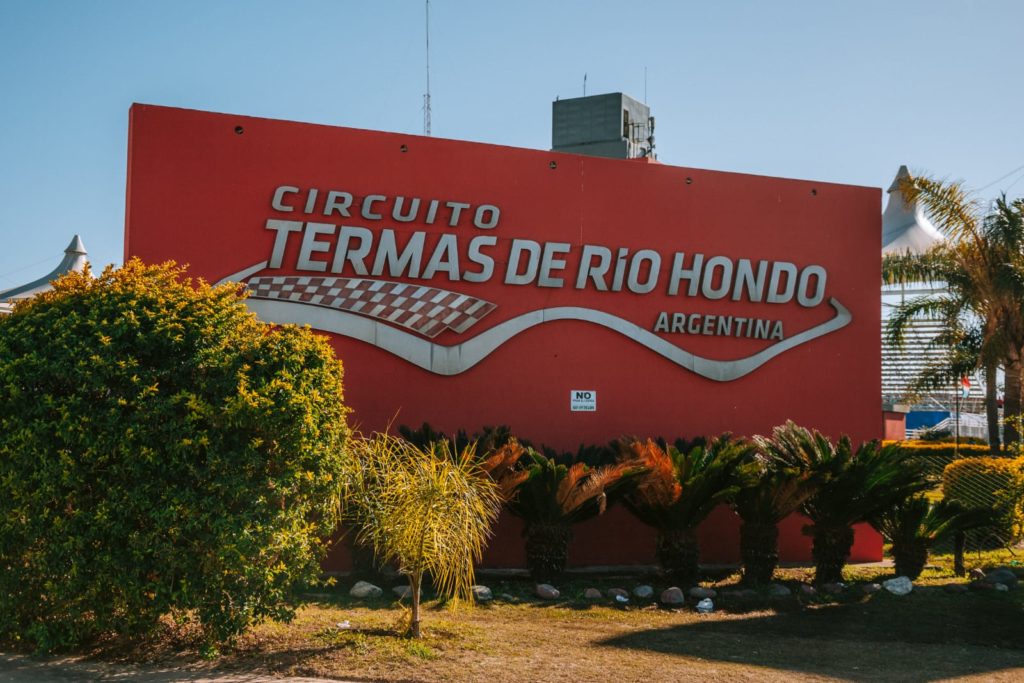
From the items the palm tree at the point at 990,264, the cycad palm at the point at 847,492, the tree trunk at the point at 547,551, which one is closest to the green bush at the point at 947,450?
the palm tree at the point at 990,264

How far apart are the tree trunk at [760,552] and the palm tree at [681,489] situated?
68cm

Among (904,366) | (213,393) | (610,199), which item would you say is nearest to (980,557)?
(610,199)

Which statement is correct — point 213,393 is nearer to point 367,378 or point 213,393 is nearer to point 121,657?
point 121,657

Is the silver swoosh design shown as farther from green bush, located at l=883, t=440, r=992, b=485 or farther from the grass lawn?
green bush, located at l=883, t=440, r=992, b=485

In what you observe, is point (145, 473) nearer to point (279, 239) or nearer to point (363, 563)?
point (363, 563)

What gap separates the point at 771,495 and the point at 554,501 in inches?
101

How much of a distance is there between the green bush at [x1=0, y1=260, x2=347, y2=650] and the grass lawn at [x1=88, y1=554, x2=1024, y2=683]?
556 millimetres

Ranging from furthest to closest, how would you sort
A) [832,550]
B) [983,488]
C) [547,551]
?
[983,488]
[832,550]
[547,551]

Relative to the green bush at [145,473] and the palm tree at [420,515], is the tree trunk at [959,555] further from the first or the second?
the green bush at [145,473]

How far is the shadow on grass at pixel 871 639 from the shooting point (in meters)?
7.64

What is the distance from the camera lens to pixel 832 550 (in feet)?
38.4

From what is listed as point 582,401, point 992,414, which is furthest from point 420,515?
point 992,414

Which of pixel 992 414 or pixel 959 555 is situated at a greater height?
pixel 992 414

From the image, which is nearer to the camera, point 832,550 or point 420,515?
point 420,515
